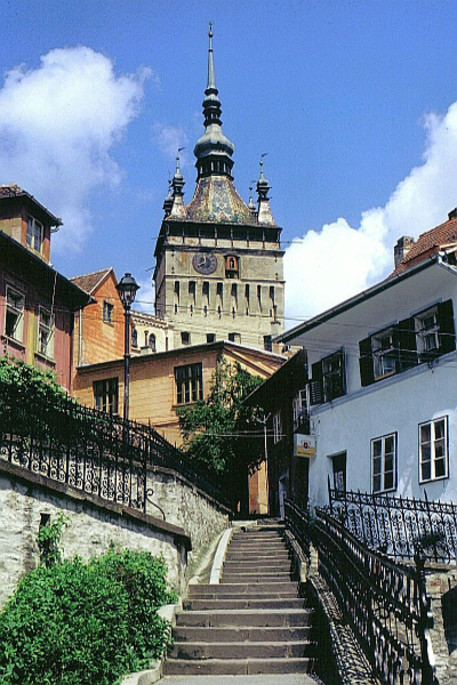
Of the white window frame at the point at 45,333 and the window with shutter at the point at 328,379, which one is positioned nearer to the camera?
the window with shutter at the point at 328,379

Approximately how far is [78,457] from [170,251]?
9050 cm

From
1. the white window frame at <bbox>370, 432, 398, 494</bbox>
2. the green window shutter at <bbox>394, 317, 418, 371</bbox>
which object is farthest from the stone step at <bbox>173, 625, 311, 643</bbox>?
the green window shutter at <bbox>394, 317, 418, 371</bbox>

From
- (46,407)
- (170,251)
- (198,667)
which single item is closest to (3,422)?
(46,407)

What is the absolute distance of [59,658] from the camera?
33.9 feet

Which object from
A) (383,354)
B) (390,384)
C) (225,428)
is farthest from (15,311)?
(225,428)

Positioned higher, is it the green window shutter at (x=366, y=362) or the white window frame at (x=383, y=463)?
the green window shutter at (x=366, y=362)

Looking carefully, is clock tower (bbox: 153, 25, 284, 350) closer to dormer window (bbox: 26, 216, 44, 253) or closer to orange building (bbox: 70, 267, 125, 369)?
orange building (bbox: 70, 267, 125, 369)

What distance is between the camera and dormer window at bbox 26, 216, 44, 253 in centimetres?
2877

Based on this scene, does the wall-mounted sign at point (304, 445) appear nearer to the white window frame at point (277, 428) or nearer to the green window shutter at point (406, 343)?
the green window shutter at point (406, 343)

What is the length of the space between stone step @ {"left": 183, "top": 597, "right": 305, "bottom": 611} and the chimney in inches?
751

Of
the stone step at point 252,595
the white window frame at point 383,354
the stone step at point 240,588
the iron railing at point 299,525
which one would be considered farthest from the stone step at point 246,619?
the white window frame at point 383,354

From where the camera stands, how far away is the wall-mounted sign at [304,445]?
84.4ft

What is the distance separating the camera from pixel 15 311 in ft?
89.3

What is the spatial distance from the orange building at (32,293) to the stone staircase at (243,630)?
12.2 m
